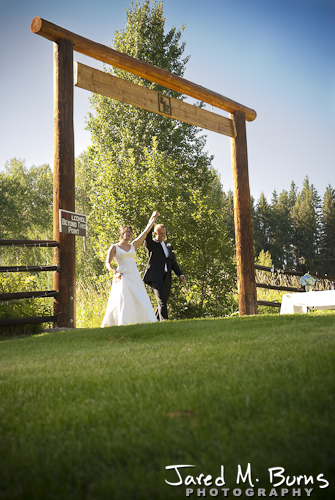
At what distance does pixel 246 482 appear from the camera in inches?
50.7

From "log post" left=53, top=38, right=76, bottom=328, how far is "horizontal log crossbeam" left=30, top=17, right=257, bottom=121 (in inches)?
8.3

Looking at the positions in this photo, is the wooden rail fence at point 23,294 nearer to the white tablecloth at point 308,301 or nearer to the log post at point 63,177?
the log post at point 63,177

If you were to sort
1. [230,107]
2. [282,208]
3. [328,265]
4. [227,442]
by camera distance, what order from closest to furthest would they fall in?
1. [227,442]
2. [230,107]
3. [328,265]
4. [282,208]

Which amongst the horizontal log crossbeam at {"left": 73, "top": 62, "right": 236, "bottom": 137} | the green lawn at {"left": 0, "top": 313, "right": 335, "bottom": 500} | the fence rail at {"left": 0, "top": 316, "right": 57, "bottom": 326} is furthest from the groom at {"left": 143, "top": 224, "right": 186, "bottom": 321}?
the green lawn at {"left": 0, "top": 313, "right": 335, "bottom": 500}

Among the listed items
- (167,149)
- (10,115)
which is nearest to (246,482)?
(167,149)

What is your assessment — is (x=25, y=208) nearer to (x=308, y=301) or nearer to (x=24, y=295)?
(x=24, y=295)

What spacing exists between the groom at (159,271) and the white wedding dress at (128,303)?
0.43 m

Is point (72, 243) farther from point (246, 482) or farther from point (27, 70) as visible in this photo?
point (27, 70)

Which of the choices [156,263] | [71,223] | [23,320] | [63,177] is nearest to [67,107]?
[63,177]

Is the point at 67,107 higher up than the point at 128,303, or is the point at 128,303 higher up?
the point at 67,107

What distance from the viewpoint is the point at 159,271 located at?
767 centimetres

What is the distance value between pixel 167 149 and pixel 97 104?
4.45m

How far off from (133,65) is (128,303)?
482 centimetres

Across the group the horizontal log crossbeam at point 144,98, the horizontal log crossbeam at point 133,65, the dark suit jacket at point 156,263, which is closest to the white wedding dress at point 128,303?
the dark suit jacket at point 156,263
